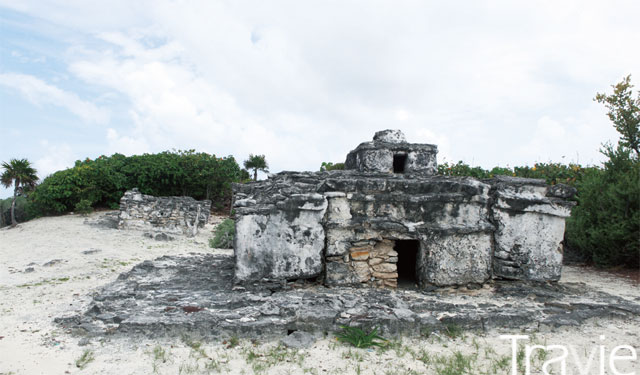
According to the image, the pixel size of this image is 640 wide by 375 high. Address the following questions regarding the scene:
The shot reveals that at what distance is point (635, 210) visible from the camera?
815 cm

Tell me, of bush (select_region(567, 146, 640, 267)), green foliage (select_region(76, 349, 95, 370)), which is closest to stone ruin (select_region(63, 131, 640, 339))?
green foliage (select_region(76, 349, 95, 370))

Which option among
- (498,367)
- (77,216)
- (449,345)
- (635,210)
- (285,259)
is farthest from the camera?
(77,216)

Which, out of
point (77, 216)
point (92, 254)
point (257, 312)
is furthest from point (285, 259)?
point (77, 216)

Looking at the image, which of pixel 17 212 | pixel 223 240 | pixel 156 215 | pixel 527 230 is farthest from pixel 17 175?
pixel 527 230

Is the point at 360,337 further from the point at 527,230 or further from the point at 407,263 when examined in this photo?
the point at 407,263

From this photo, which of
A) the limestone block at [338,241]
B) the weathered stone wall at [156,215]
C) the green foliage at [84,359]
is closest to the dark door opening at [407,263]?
the limestone block at [338,241]

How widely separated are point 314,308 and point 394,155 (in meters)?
4.61

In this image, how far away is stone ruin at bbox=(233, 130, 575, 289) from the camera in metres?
5.49

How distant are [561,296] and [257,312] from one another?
14.8 feet

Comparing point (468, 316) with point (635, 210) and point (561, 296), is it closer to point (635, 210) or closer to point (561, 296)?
point (561, 296)

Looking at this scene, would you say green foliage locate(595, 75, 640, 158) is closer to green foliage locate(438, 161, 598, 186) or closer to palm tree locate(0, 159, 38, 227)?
green foliage locate(438, 161, 598, 186)

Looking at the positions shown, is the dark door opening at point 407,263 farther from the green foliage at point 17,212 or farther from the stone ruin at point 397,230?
the green foliage at point 17,212

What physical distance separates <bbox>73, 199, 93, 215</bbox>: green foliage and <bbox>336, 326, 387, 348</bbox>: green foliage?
1596 centimetres

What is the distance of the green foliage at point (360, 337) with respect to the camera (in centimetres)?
413
